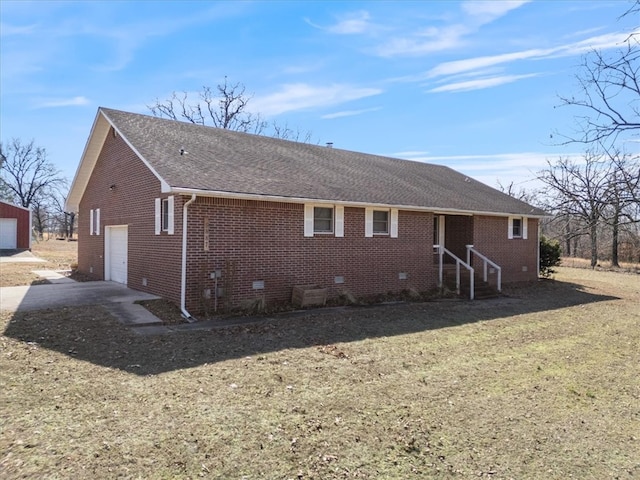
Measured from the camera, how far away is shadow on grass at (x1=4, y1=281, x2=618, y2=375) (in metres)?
6.88

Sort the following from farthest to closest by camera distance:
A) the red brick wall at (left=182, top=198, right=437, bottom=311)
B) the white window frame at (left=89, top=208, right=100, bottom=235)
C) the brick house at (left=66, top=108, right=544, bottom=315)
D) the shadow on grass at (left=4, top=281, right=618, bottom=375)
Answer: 1. the white window frame at (left=89, top=208, right=100, bottom=235)
2. the brick house at (left=66, top=108, right=544, bottom=315)
3. the red brick wall at (left=182, top=198, right=437, bottom=311)
4. the shadow on grass at (left=4, top=281, right=618, bottom=375)

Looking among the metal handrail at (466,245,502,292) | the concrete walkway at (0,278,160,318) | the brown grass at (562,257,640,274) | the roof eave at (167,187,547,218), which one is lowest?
the brown grass at (562,257,640,274)

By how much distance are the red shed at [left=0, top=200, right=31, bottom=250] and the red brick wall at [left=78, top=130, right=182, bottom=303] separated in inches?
676

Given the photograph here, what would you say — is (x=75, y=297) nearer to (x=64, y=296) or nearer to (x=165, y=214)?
(x=64, y=296)

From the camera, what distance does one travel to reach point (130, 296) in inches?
460

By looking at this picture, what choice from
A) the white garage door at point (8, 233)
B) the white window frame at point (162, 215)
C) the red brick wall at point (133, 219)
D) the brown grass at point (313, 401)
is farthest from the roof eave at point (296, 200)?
the white garage door at point (8, 233)

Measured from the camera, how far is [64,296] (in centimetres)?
1153

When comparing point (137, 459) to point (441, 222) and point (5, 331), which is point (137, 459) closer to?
point (5, 331)

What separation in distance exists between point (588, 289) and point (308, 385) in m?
15.5

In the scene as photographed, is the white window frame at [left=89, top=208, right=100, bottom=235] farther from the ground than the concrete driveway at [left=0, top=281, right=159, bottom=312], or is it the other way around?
the white window frame at [left=89, top=208, right=100, bottom=235]

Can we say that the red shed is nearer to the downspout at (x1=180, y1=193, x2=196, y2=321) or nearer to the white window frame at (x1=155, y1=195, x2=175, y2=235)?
the white window frame at (x1=155, y1=195, x2=175, y2=235)

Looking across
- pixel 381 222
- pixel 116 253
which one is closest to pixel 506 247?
pixel 381 222

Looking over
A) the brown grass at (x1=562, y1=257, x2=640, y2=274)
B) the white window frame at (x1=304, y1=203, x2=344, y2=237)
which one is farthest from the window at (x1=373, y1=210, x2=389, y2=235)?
the brown grass at (x1=562, y1=257, x2=640, y2=274)

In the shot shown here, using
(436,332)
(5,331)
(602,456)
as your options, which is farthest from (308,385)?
(5,331)
